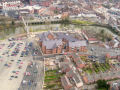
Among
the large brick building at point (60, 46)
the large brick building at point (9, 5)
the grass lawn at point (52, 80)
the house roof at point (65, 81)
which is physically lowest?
the grass lawn at point (52, 80)

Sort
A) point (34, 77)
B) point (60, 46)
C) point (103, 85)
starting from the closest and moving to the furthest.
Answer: point (103, 85), point (34, 77), point (60, 46)

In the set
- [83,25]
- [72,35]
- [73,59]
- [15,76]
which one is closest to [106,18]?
[83,25]

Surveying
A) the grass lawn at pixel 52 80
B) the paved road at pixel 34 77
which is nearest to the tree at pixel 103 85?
the grass lawn at pixel 52 80

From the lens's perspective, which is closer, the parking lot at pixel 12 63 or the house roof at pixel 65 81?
the house roof at pixel 65 81

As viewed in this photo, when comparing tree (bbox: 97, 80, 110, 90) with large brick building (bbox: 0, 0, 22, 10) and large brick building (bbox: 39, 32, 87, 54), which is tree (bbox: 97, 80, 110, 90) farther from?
large brick building (bbox: 0, 0, 22, 10)

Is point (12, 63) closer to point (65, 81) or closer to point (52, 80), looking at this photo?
point (52, 80)

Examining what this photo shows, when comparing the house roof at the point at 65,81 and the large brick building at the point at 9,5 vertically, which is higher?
the large brick building at the point at 9,5

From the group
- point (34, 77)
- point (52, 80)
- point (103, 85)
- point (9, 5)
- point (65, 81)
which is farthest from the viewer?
point (9, 5)

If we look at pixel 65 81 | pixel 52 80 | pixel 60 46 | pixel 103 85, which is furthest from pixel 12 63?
pixel 103 85

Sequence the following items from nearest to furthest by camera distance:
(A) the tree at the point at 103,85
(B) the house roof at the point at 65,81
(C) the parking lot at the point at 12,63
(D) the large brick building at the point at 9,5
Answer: (B) the house roof at the point at 65,81
(A) the tree at the point at 103,85
(C) the parking lot at the point at 12,63
(D) the large brick building at the point at 9,5

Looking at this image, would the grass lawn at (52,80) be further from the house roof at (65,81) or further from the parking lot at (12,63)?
the parking lot at (12,63)
